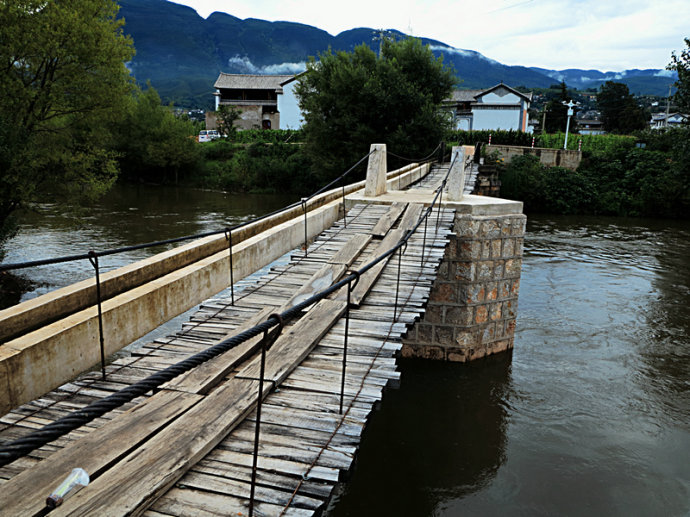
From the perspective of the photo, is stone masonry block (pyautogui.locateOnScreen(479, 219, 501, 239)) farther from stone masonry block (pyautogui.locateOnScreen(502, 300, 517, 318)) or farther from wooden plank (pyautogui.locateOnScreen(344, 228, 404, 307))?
wooden plank (pyautogui.locateOnScreen(344, 228, 404, 307))

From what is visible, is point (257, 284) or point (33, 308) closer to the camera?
point (33, 308)

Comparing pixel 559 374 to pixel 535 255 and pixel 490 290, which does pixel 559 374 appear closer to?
pixel 490 290

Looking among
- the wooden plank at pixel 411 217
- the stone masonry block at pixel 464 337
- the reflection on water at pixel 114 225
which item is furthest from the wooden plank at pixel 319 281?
the reflection on water at pixel 114 225

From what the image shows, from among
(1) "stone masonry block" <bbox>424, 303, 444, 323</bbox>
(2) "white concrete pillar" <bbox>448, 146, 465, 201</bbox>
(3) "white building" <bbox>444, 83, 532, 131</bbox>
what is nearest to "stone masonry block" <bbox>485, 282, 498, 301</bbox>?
(1) "stone masonry block" <bbox>424, 303, 444, 323</bbox>

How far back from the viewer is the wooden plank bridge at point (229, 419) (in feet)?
8.77

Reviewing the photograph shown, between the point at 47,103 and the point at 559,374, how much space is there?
50.0ft

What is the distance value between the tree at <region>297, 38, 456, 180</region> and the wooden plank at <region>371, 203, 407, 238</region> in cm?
1405

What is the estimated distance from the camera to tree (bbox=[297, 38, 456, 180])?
22938 millimetres

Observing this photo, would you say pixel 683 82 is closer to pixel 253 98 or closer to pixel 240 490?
pixel 240 490

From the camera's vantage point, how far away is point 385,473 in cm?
720

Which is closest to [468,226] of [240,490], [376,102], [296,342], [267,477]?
[296,342]

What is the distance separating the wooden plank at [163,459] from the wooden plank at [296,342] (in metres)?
0.29

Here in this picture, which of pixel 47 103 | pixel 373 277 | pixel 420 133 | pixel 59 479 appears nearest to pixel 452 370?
pixel 373 277

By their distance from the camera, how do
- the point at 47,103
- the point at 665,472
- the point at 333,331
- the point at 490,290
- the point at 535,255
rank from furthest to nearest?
the point at 535,255
the point at 47,103
the point at 490,290
the point at 665,472
the point at 333,331
